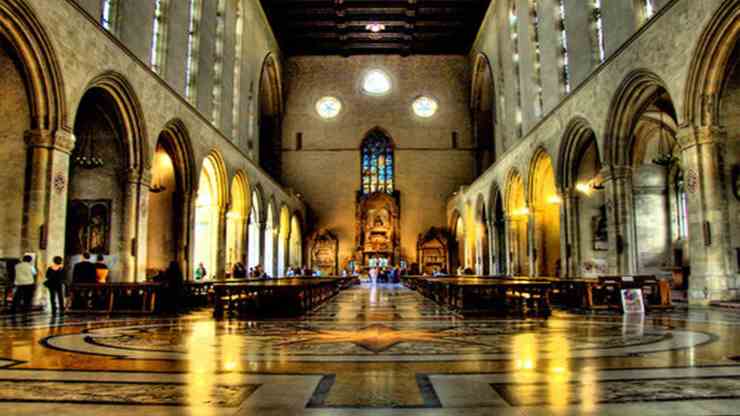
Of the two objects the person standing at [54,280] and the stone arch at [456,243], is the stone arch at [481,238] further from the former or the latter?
the person standing at [54,280]

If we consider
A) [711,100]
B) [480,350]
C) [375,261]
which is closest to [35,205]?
[480,350]

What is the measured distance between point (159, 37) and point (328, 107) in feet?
65.6

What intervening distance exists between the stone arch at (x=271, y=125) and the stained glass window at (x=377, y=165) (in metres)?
5.39

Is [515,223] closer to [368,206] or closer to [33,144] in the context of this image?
[368,206]

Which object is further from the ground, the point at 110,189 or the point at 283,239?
the point at 110,189

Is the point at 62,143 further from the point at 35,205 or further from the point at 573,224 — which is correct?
the point at 573,224

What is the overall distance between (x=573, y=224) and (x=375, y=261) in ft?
57.1

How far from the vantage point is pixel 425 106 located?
35.3 metres

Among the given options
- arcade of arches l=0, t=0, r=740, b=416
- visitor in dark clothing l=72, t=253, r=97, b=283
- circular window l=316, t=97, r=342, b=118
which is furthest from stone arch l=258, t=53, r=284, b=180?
visitor in dark clothing l=72, t=253, r=97, b=283

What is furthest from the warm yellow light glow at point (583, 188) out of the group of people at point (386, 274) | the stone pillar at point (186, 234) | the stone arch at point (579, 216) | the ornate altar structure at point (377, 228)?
the ornate altar structure at point (377, 228)

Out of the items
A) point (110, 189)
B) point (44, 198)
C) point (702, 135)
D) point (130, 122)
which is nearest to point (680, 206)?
point (702, 135)

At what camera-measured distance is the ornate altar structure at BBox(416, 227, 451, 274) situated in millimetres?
32750

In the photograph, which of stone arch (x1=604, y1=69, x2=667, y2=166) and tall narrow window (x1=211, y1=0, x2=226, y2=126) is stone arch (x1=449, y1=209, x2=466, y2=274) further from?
stone arch (x1=604, y1=69, x2=667, y2=166)

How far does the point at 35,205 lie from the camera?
10008 mm
